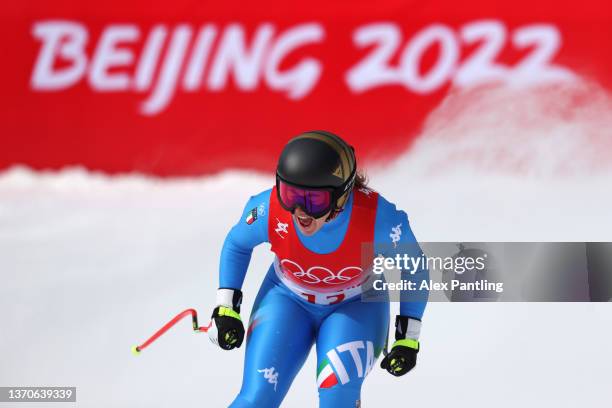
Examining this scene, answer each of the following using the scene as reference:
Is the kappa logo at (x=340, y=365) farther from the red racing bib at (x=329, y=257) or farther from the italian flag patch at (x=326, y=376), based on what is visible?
the red racing bib at (x=329, y=257)

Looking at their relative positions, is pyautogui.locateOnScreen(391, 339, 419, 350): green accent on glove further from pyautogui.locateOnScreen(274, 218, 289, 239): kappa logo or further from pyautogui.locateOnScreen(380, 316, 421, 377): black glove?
pyautogui.locateOnScreen(274, 218, 289, 239): kappa logo

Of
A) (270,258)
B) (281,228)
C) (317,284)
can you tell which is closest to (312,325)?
(317,284)

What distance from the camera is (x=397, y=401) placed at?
4.43 metres

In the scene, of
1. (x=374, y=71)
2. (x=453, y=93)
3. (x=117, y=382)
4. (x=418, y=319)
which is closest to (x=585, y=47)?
(x=453, y=93)

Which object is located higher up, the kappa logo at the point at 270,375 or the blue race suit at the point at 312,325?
the blue race suit at the point at 312,325

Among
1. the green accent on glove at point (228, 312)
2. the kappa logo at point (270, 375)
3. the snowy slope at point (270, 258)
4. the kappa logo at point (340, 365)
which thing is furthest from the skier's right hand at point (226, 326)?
the snowy slope at point (270, 258)

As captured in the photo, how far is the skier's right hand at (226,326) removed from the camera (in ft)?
11.1

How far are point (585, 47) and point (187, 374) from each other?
3.40 meters

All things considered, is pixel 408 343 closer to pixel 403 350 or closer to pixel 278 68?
pixel 403 350

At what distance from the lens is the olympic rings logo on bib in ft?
11.2

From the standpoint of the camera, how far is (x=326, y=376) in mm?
3189

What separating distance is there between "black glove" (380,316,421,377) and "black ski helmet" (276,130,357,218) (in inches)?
21.6

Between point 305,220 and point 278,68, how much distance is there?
2.93 meters

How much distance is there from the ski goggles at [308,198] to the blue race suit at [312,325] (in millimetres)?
187
